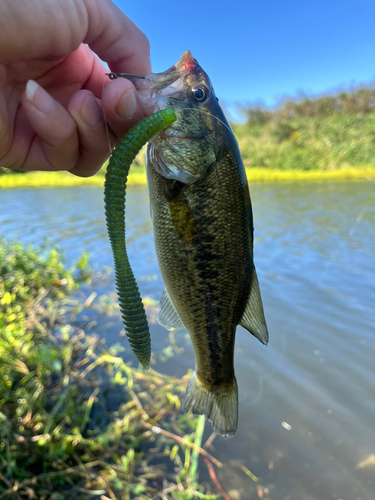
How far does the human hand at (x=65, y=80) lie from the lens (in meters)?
1.28

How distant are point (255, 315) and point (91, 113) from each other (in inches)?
46.6

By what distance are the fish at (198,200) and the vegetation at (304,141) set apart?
23281mm

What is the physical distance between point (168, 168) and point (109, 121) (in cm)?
35

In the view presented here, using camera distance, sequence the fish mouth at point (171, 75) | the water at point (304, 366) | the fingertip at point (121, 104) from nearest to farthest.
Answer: the fingertip at point (121, 104) < the fish mouth at point (171, 75) < the water at point (304, 366)

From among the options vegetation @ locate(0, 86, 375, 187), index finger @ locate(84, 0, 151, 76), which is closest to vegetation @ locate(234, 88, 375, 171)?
vegetation @ locate(0, 86, 375, 187)

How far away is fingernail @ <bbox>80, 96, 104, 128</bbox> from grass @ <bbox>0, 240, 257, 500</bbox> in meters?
2.48

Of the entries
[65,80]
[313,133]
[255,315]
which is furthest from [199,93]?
[313,133]

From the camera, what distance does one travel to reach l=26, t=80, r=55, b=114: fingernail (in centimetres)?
123

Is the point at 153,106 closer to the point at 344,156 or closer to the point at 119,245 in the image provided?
the point at 119,245

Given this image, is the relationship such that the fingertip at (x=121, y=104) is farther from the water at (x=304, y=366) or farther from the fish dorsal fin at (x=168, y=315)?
the water at (x=304, y=366)

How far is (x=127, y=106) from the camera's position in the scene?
1.23 meters

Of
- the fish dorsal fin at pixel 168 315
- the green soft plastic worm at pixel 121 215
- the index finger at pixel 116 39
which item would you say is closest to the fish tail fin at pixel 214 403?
the fish dorsal fin at pixel 168 315

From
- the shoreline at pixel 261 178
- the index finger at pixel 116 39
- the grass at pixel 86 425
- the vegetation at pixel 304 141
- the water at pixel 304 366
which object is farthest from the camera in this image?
the vegetation at pixel 304 141

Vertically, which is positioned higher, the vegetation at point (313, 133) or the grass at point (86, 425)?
the vegetation at point (313, 133)
